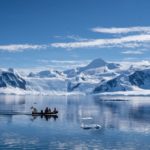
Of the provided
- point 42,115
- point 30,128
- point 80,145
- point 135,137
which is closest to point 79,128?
point 30,128

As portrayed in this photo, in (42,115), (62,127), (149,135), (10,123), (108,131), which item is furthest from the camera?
(42,115)

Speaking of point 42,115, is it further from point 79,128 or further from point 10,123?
point 79,128

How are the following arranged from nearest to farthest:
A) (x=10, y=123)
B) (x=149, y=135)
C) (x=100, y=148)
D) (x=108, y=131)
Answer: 1. (x=100, y=148)
2. (x=149, y=135)
3. (x=108, y=131)
4. (x=10, y=123)

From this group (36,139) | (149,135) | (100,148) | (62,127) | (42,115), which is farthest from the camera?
(42,115)

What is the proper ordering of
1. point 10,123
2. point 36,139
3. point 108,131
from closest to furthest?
1. point 36,139
2. point 108,131
3. point 10,123

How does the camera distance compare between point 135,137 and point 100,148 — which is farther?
point 135,137

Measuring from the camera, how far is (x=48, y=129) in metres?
95.3

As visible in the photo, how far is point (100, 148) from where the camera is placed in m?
70.2

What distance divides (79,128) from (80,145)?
25.6m

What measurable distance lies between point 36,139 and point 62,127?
867 inches

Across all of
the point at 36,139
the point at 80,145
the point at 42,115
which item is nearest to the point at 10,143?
the point at 36,139

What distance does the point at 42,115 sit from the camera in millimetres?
132875

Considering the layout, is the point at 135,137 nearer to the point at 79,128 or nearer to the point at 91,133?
the point at 91,133

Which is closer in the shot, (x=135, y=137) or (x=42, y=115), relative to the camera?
(x=135, y=137)
